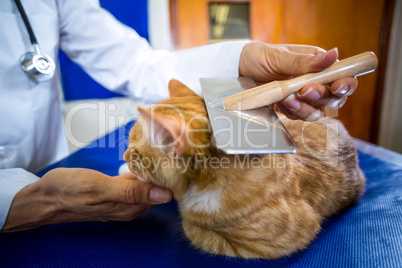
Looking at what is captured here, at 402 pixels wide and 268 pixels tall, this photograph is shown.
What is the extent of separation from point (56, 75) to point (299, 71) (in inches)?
39.1

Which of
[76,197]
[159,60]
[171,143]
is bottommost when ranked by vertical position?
[76,197]

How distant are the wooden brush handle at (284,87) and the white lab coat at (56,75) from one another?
359mm

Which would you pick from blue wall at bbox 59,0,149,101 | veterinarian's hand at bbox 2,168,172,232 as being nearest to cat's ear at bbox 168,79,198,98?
veterinarian's hand at bbox 2,168,172,232

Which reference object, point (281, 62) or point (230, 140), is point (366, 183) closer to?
point (281, 62)

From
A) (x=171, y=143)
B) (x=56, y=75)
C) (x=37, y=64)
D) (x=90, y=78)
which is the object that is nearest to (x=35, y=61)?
(x=37, y=64)

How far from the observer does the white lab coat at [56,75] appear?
0.82 meters

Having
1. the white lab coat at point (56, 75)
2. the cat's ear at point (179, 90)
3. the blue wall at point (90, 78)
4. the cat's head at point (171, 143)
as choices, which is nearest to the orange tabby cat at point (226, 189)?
the cat's head at point (171, 143)

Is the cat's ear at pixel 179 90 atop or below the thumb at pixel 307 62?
below

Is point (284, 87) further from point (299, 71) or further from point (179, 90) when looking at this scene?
point (179, 90)

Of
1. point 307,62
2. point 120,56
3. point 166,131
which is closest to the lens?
point 166,131

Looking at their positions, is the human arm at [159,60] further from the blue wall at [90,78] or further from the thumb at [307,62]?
the blue wall at [90,78]

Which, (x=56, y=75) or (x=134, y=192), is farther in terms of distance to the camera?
(x=56, y=75)

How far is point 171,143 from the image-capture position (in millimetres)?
562

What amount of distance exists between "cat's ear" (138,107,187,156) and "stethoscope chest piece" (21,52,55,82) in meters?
0.49
